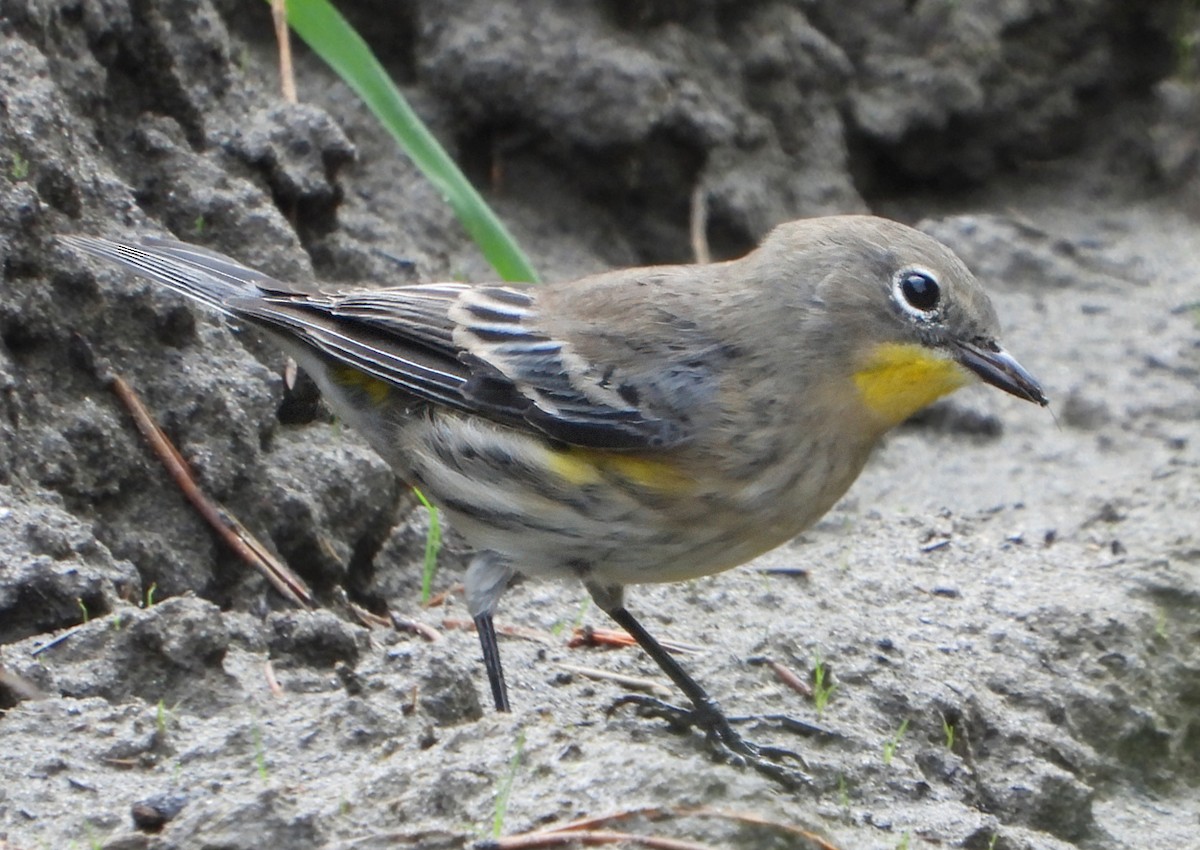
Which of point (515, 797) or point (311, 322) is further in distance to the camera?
point (311, 322)

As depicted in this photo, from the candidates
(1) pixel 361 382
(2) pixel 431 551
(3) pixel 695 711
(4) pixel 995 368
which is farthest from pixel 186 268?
(4) pixel 995 368

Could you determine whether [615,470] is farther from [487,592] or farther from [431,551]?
[431,551]

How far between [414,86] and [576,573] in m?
3.94

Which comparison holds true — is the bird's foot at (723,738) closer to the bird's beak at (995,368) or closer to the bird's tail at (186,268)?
the bird's beak at (995,368)

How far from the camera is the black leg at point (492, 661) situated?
15.0 feet

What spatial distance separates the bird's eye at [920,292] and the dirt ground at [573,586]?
3.65 feet

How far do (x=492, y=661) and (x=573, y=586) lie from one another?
3.09 feet

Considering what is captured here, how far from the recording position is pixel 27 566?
14.1ft

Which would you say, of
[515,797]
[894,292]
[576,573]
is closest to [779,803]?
[515,797]

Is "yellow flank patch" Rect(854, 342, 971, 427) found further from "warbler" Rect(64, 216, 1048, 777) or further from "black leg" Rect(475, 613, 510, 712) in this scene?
"black leg" Rect(475, 613, 510, 712)

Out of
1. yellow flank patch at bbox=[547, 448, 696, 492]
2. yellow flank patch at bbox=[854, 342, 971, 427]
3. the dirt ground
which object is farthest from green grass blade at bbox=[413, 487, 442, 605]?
yellow flank patch at bbox=[854, 342, 971, 427]

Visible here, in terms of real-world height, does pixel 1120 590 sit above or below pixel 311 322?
below

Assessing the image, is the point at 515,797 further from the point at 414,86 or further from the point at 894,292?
the point at 414,86

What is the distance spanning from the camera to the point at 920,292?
15.6ft
